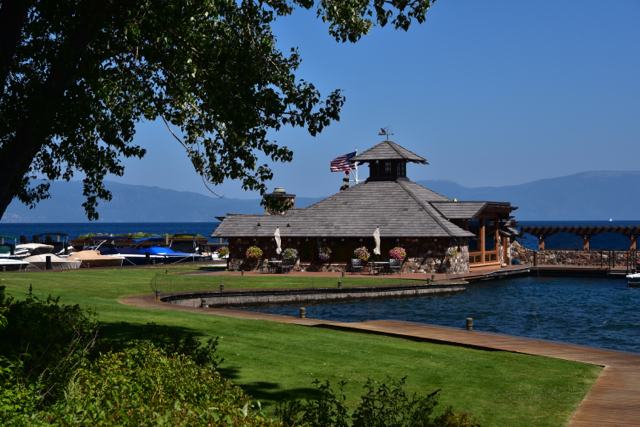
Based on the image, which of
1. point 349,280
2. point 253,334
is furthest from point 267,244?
point 253,334

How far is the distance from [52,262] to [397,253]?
22.4 meters

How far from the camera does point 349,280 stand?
38.7 meters

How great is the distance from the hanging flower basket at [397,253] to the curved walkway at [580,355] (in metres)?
22.3

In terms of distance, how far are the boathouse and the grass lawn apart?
27096mm

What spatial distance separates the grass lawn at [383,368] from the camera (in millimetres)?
10492

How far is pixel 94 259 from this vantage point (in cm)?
4716

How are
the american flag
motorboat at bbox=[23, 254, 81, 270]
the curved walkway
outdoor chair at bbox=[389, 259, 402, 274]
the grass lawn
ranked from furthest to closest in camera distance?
the american flag < outdoor chair at bbox=[389, 259, 402, 274] < motorboat at bbox=[23, 254, 81, 270] < the grass lawn < the curved walkway

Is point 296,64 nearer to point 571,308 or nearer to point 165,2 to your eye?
point 165,2

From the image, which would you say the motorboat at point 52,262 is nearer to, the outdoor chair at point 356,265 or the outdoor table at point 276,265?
the outdoor table at point 276,265

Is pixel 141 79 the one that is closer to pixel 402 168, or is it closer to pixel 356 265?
pixel 356 265

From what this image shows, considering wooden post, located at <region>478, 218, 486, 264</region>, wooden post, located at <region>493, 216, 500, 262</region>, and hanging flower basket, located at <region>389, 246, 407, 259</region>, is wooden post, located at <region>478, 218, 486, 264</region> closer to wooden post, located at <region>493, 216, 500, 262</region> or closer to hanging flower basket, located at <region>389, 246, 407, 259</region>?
wooden post, located at <region>493, 216, 500, 262</region>

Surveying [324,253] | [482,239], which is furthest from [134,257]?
[482,239]

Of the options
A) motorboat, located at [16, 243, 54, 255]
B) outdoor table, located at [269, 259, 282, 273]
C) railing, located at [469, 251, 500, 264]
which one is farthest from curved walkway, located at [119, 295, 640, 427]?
motorboat, located at [16, 243, 54, 255]

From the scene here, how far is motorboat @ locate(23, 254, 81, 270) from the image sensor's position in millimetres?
42281
